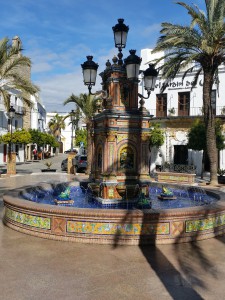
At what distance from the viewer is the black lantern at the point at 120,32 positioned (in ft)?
30.0

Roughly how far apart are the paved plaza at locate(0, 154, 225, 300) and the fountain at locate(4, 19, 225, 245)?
0.30 m

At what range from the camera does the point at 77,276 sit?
4785 millimetres

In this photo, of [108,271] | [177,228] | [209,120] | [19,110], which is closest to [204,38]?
[209,120]

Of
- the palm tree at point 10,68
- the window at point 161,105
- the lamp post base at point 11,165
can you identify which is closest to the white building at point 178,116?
the window at point 161,105

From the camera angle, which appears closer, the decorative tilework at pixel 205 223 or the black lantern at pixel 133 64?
the decorative tilework at pixel 205 223

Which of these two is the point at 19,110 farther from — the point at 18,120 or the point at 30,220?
the point at 30,220

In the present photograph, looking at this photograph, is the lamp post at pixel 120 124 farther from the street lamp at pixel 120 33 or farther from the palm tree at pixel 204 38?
the palm tree at pixel 204 38

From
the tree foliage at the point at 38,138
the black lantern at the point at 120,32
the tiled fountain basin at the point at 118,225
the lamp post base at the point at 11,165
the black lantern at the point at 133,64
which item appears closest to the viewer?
the tiled fountain basin at the point at 118,225

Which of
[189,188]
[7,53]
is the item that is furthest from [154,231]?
[7,53]

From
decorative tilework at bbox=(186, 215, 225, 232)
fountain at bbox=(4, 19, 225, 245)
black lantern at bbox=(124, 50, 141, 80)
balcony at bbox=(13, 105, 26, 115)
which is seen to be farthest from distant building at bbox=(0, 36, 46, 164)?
decorative tilework at bbox=(186, 215, 225, 232)

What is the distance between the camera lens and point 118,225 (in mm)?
6527

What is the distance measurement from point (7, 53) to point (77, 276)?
17641mm

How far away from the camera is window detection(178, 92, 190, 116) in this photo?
86.9ft

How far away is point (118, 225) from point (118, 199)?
2.69 meters
